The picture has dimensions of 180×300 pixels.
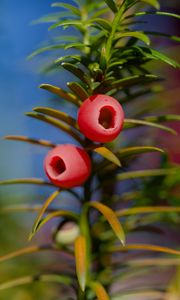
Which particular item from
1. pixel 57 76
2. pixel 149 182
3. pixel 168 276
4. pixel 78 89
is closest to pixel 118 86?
pixel 78 89

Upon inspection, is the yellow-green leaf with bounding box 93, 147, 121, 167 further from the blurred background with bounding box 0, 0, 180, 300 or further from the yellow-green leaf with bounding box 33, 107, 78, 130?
the blurred background with bounding box 0, 0, 180, 300

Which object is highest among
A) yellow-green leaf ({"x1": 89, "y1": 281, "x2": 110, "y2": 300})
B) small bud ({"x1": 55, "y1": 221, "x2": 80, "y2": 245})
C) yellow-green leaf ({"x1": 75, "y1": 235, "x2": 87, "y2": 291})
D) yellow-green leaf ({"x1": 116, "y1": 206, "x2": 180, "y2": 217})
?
small bud ({"x1": 55, "y1": 221, "x2": 80, "y2": 245})

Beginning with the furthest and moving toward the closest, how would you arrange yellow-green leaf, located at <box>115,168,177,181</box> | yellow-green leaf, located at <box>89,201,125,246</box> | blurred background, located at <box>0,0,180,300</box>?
blurred background, located at <box>0,0,180,300</box> < yellow-green leaf, located at <box>115,168,177,181</box> < yellow-green leaf, located at <box>89,201,125,246</box>

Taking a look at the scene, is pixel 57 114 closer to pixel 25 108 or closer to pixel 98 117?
pixel 98 117

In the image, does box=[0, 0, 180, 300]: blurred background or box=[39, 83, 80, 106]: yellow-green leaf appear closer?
box=[39, 83, 80, 106]: yellow-green leaf

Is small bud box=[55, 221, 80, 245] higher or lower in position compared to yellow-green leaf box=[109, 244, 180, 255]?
higher

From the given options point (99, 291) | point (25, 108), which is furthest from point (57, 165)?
point (25, 108)

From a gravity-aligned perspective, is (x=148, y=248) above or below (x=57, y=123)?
below

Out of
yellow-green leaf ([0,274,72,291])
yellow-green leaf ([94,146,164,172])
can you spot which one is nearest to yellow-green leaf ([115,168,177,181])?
yellow-green leaf ([94,146,164,172])
